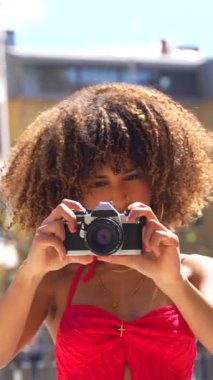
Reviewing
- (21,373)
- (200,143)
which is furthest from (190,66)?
(200,143)

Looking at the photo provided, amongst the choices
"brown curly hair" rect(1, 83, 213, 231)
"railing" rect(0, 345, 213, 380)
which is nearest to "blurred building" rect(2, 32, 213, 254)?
"railing" rect(0, 345, 213, 380)

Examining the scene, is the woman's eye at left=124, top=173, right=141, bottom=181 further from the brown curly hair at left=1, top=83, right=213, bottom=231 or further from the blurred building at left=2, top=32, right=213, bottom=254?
the blurred building at left=2, top=32, right=213, bottom=254

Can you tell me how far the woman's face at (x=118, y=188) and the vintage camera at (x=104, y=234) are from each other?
0.08 metres

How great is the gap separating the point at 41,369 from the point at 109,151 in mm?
7450

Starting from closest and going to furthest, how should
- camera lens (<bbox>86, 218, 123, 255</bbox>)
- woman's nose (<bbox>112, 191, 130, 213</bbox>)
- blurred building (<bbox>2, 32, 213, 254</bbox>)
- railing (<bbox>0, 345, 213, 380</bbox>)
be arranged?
camera lens (<bbox>86, 218, 123, 255</bbox>) < woman's nose (<bbox>112, 191, 130, 213</bbox>) < railing (<bbox>0, 345, 213, 380</bbox>) < blurred building (<bbox>2, 32, 213, 254</bbox>)

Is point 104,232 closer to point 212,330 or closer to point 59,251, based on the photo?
point 59,251

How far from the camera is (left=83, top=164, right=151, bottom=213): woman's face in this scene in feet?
6.23

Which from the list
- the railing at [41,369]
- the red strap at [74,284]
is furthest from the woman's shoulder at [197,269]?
the railing at [41,369]

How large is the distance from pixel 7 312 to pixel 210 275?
1.39 ft

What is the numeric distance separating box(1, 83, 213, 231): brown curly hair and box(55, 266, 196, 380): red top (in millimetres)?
260

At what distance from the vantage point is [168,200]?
2.04 m

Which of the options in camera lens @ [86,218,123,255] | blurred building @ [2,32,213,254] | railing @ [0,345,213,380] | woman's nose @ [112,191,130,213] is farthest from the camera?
blurred building @ [2,32,213,254]

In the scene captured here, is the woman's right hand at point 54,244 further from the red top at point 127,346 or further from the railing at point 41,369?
the railing at point 41,369

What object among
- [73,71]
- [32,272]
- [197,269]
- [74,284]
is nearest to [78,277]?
[74,284]
